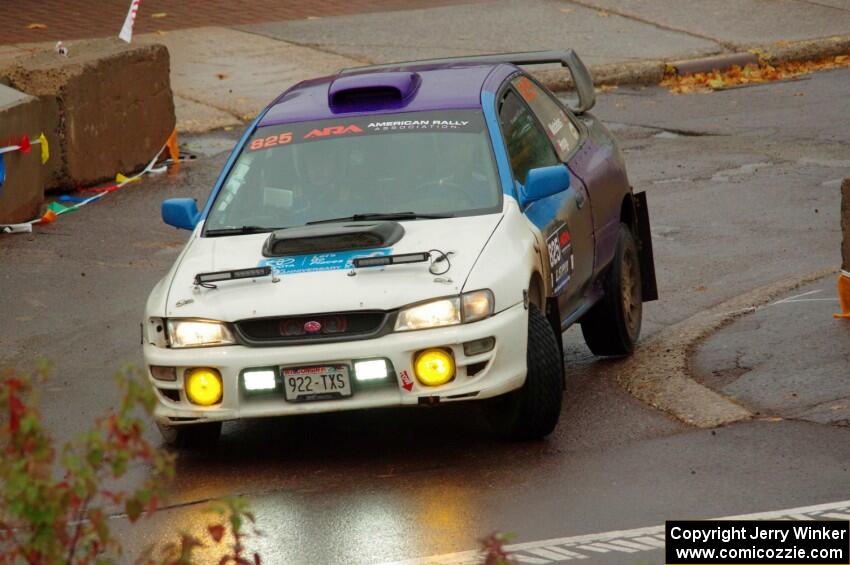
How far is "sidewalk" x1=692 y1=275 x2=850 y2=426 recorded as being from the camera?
8133 millimetres

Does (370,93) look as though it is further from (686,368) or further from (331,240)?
(686,368)

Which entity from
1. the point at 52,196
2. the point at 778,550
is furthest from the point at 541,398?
the point at 52,196

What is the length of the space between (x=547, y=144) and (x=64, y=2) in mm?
14792

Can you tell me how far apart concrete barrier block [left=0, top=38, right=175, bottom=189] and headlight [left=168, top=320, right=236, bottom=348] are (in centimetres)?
699

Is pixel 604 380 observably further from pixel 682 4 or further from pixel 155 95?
pixel 682 4

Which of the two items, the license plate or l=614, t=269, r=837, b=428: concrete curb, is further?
l=614, t=269, r=837, b=428: concrete curb

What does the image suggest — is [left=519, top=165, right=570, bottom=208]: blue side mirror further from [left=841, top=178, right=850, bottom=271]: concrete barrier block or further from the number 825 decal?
[left=841, top=178, right=850, bottom=271]: concrete barrier block

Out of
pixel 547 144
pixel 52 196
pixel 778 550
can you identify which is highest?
pixel 547 144

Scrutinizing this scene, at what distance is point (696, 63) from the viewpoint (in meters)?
18.8

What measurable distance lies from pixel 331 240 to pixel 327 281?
37cm

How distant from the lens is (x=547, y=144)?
905 cm

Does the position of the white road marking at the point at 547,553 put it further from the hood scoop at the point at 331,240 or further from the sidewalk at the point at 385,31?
the sidewalk at the point at 385,31

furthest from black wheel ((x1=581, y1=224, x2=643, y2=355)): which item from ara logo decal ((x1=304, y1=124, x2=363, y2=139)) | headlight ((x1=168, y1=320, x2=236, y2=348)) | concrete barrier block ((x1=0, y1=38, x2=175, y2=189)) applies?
concrete barrier block ((x1=0, y1=38, x2=175, y2=189))

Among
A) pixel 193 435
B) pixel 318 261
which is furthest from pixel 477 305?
pixel 193 435
